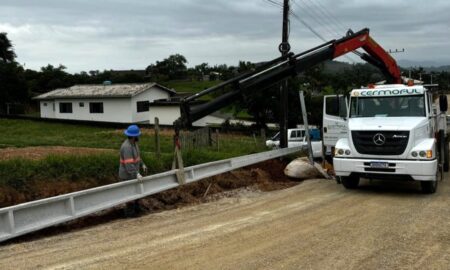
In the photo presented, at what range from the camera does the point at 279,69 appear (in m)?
14.9

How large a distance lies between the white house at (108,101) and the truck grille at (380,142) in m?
35.7

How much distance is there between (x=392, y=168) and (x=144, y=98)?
3902cm

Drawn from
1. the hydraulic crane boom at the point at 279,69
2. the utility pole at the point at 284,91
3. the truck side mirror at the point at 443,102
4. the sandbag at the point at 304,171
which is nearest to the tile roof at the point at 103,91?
the utility pole at the point at 284,91

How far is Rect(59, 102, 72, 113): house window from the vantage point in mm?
50922

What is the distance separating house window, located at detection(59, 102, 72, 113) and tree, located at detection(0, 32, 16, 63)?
20.7m

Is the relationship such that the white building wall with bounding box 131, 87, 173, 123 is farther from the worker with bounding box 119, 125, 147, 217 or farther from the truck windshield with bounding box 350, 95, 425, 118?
the worker with bounding box 119, 125, 147, 217

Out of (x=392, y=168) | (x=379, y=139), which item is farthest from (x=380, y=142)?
(x=392, y=168)

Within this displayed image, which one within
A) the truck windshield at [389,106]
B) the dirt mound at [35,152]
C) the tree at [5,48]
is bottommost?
the dirt mound at [35,152]

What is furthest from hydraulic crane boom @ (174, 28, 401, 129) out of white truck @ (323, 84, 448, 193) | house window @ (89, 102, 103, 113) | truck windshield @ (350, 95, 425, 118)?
house window @ (89, 102, 103, 113)

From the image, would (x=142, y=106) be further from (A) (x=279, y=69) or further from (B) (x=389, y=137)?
(B) (x=389, y=137)

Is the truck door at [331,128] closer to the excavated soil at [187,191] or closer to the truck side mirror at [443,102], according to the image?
the excavated soil at [187,191]

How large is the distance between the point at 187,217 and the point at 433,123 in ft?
26.3

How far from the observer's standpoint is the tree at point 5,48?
67.1 metres

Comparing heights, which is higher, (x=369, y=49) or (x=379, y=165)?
(x=369, y=49)
